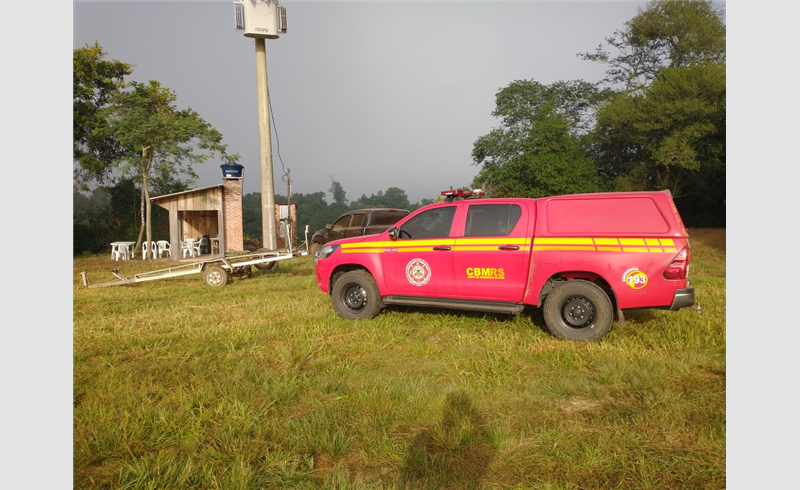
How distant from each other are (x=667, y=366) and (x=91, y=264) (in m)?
19.6

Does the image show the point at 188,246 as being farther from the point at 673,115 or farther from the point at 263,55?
the point at 673,115

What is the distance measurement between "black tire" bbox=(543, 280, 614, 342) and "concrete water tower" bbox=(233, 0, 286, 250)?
1065cm

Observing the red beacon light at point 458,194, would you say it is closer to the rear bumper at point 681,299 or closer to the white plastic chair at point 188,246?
the rear bumper at point 681,299

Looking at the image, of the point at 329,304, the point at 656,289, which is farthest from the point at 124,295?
the point at 656,289

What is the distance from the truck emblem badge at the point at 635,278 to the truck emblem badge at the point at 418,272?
2.50m

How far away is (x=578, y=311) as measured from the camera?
19.3 feet

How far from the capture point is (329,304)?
8.28 m

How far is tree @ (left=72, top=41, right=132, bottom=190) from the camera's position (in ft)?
72.8

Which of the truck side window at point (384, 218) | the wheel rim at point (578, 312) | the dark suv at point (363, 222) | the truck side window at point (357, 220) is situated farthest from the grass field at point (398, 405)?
the truck side window at point (357, 220)

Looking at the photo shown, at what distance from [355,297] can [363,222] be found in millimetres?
7109

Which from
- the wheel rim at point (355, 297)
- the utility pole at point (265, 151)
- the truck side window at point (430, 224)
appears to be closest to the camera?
the truck side window at point (430, 224)

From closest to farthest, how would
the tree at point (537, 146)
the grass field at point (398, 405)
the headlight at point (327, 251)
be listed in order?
the grass field at point (398, 405)
the headlight at point (327, 251)
the tree at point (537, 146)

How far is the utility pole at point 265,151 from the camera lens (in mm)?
14586

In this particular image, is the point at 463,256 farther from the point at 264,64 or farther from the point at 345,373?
the point at 264,64
